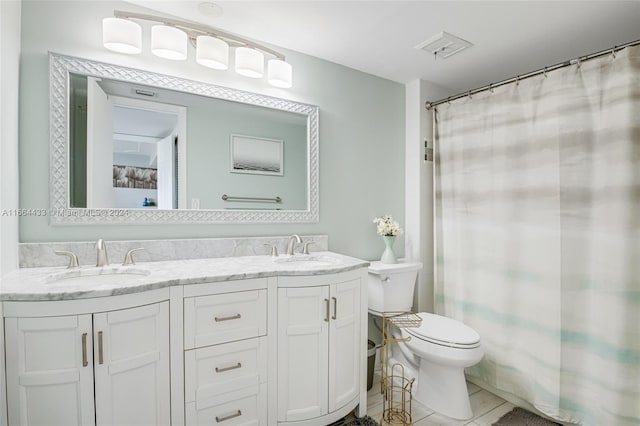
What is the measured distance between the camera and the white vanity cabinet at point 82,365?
1.10m

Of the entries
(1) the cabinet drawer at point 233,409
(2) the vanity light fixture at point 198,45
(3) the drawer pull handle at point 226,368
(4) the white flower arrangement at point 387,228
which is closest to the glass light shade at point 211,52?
(2) the vanity light fixture at point 198,45

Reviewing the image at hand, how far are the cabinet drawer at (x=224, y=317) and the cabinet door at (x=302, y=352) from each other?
0.11 metres

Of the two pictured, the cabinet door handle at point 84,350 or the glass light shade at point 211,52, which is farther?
the glass light shade at point 211,52

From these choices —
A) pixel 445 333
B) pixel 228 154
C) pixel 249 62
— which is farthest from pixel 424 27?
pixel 445 333

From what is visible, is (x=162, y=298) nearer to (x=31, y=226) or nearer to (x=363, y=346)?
(x=31, y=226)

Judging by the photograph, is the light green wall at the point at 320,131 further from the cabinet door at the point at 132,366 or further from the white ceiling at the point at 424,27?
the cabinet door at the point at 132,366

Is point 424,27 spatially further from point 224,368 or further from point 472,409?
point 472,409

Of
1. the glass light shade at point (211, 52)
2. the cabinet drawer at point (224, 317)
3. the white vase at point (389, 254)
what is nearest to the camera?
the cabinet drawer at point (224, 317)

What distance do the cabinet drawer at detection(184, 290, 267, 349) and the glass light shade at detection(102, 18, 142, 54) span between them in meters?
1.26

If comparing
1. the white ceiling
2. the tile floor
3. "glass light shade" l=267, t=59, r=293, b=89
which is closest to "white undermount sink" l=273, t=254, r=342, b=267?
the tile floor

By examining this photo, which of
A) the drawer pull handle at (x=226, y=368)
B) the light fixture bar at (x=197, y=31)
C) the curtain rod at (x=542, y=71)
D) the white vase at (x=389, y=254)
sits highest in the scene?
the light fixture bar at (x=197, y=31)

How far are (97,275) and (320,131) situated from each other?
5.09 feet

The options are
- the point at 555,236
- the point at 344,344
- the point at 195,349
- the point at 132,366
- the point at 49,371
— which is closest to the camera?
the point at 49,371

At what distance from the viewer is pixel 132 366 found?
1.23 meters
